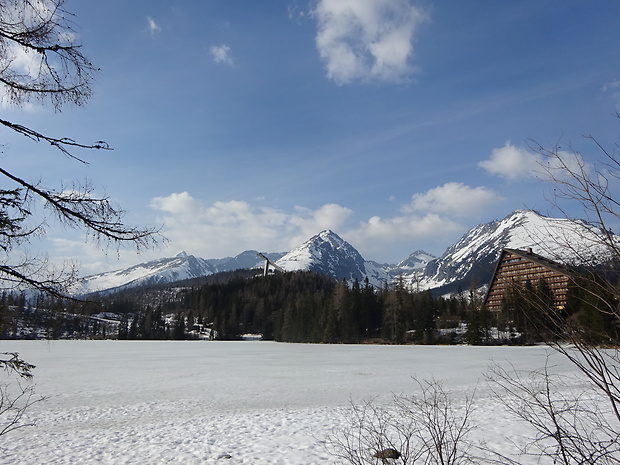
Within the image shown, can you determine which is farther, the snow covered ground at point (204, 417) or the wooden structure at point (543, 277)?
the snow covered ground at point (204, 417)

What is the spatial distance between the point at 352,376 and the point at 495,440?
43.9ft

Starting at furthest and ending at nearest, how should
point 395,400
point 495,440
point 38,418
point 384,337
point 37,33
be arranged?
point 384,337
point 395,400
point 38,418
point 495,440
point 37,33

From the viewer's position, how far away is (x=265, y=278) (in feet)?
513

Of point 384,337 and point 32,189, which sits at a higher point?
point 32,189

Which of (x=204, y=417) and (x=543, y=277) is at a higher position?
(x=543, y=277)

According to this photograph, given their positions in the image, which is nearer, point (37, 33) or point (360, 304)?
point (37, 33)

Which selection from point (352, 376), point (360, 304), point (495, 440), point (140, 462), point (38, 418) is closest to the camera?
point (140, 462)

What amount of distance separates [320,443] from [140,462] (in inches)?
154

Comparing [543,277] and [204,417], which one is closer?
[543,277]

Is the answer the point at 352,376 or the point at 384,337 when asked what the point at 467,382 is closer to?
the point at 352,376

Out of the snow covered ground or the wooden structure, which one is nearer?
the wooden structure

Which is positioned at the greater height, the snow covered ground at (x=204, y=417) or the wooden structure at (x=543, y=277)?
the wooden structure at (x=543, y=277)

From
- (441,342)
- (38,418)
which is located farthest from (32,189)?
(441,342)

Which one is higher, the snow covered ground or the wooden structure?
the wooden structure
